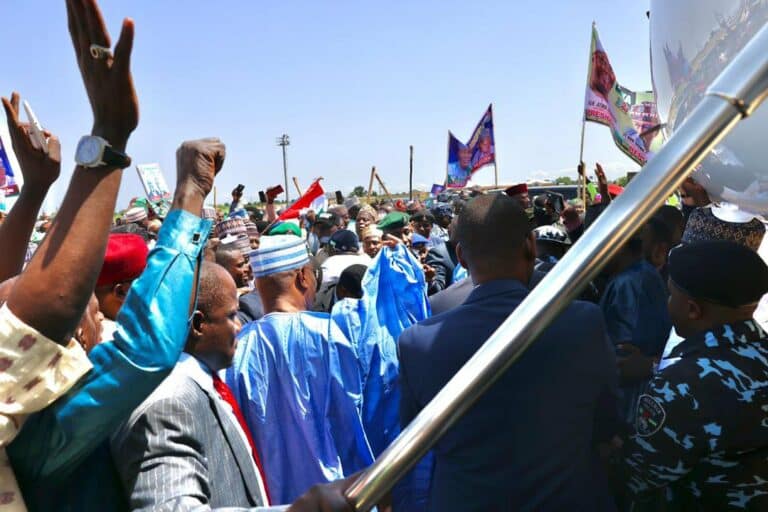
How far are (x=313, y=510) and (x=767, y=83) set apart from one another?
2.75 feet

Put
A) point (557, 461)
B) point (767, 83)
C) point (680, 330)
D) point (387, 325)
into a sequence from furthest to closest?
point (387, 325) < point (680, 330) < point (557, 461) < point (767, 83)

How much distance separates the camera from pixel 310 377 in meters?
2.65

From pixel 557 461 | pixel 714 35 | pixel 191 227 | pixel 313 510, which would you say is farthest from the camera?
pixel 557 461

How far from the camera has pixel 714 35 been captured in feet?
3.54

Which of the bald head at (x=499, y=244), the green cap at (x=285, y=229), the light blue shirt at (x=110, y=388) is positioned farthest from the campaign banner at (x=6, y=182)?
the light blue shirt at (x=110, y=388)

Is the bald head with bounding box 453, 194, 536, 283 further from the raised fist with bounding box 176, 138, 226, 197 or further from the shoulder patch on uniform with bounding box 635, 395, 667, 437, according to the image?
the raised fist with bounding box 176, 138, 226, 197

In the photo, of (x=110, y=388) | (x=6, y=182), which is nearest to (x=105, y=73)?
(x=110, y=388)

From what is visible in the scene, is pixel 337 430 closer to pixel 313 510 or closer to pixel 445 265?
pixel 313 510

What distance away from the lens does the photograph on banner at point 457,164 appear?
607 inches

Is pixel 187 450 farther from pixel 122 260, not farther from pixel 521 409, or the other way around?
pixel 521 409

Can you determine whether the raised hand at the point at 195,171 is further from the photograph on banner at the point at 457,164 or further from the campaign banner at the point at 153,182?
the photograph on banner at the point at 457,164

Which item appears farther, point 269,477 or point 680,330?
point 269,477

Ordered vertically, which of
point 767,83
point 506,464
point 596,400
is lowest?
point 506,464

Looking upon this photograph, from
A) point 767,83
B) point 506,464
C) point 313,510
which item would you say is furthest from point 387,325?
point 767,83
